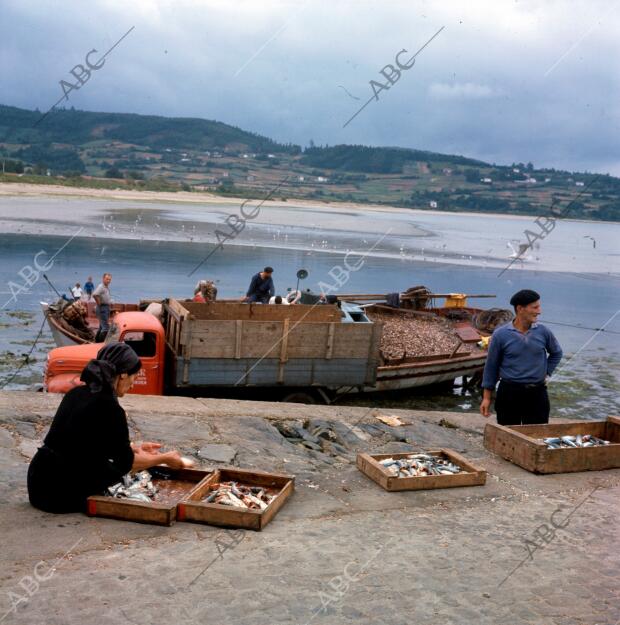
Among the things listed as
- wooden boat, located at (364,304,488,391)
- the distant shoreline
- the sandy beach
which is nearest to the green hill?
the distant shoreline

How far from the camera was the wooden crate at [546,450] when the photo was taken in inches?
303

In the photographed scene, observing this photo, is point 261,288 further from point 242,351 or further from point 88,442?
point 88,442

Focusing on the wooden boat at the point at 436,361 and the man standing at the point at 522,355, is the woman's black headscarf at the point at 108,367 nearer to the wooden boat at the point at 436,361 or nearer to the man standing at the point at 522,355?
the man standing at the point at 522,355

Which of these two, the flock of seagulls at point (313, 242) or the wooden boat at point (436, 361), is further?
the flock of seagulls at point (313, 242)

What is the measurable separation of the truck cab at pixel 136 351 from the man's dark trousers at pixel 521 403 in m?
6.11

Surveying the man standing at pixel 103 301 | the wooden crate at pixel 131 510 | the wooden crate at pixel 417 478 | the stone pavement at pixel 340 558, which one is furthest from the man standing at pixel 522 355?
the man standing at pixel 103 301

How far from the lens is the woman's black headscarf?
5234 mm

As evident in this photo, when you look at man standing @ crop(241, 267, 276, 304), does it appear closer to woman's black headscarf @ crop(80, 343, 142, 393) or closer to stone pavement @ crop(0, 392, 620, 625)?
stone pavement @ crop(0, 392, 620, 625)

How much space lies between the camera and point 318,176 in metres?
178

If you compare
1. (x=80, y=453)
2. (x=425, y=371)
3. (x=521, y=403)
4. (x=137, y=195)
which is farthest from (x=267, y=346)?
(x=137, y=195)

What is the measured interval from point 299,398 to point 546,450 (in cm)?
696

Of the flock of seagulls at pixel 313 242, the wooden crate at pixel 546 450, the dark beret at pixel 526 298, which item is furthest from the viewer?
the flock of seagulls at pixel 313 242

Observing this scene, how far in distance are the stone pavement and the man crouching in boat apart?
0.72 ft

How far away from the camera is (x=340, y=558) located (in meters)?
5.30
